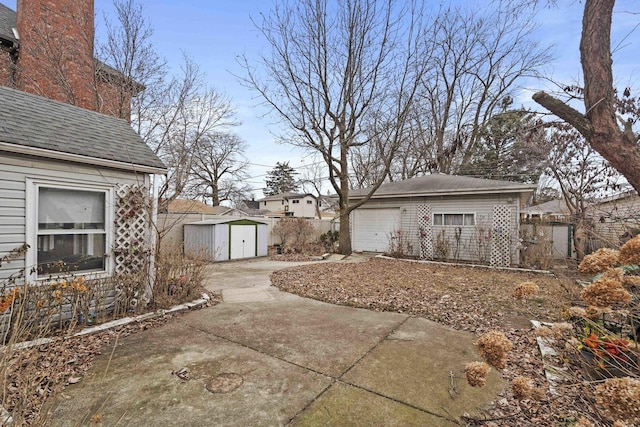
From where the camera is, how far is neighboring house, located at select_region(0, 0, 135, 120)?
934 centimetres

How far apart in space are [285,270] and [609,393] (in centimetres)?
785

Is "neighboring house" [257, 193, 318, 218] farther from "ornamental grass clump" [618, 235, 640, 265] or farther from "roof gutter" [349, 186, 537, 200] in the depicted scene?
"ornamental grass clump" [618, 235, 640, 265]

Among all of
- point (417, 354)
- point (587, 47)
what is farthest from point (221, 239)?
point (587, 47)

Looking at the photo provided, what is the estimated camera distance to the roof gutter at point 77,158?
3537mm

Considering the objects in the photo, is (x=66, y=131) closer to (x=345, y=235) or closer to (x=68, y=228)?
(x=68, y=228)

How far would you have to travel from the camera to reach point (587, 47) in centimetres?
299

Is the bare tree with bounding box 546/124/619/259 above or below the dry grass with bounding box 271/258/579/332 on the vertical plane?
above

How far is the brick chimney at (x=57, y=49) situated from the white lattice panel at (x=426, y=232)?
Answer: 12.1m

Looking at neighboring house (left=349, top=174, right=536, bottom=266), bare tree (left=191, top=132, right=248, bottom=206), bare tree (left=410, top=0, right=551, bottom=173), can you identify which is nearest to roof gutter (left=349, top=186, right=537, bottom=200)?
neighboring house (left=349, top=174, right=536, bottom=266)

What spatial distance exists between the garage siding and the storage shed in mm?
5616

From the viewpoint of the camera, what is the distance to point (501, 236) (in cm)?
928

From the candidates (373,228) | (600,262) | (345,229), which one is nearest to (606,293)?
(600,262)

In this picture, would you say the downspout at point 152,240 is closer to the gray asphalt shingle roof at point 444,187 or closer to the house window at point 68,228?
the house window at point 68,228

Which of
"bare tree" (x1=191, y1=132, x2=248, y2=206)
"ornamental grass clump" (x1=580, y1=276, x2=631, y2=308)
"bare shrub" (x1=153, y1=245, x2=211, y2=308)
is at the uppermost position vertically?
"bare tree" (x1=191, y1=132, x2=248, y2=206)
